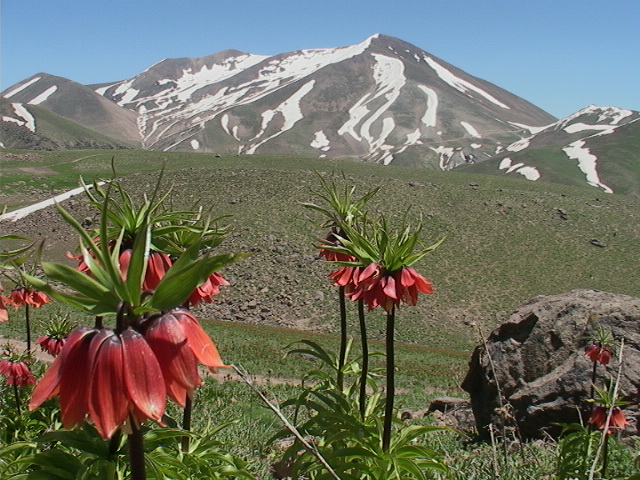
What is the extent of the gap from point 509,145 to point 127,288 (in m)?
146

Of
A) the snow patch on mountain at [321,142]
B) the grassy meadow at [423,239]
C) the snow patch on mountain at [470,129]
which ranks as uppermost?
the snow patch on mountain at [470,129]

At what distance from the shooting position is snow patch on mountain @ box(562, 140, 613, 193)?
306ft

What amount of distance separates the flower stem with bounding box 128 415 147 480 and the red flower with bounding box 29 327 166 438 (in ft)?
A: 0.17

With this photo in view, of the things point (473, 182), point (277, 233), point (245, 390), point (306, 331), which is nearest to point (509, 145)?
point (473, 182)

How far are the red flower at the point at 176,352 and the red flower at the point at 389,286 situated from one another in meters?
1.77

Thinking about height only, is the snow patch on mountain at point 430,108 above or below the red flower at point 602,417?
above

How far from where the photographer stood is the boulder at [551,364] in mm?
7699

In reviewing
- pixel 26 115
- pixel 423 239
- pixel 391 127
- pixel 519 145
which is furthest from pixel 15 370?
pixel 391 127

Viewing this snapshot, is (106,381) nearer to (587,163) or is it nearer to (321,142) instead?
(587,163)

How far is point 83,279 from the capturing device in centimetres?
159

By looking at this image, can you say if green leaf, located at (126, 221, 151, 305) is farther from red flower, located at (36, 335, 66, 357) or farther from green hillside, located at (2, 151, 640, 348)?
green hillside, located at (2, 151, 640, 348)

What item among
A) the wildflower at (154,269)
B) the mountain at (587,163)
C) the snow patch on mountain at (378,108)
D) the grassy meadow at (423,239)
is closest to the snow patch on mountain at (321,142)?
the snow patch on mountain at (378,108)

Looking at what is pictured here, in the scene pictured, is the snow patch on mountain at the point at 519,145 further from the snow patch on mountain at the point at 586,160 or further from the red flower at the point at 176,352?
the red flower at the point at 176,352

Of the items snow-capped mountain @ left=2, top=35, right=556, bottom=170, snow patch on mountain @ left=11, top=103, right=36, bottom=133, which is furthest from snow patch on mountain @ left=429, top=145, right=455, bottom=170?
snow patch on mountain @ left=11, top=103, right=36, bottom=133
